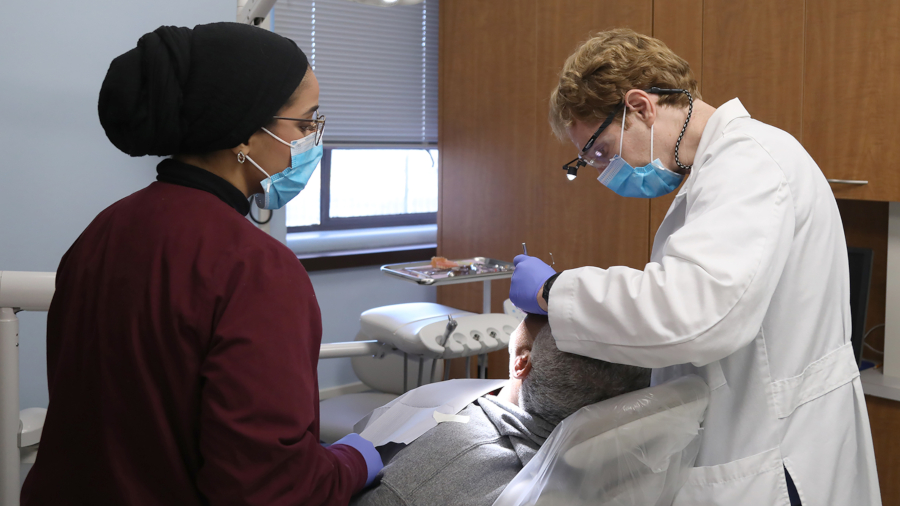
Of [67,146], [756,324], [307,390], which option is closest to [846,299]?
[756,324]

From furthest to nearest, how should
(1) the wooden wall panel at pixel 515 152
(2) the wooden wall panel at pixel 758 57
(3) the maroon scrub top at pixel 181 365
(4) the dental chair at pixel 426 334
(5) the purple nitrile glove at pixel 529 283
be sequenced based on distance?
(1) the wooden wall panel at pixel 515 152 < (2) the wooden wall panel at pixel 758 57 < (4) the dental chair at pixel 426 334 < (5) the purple nitrile glove at pixel 529 283 < (3) the maroon scrub top at pixel 181 365

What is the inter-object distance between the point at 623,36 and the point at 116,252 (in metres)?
0.93

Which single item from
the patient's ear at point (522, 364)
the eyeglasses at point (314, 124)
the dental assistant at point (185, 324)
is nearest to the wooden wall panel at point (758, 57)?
the patient's ear at point (522, 364)

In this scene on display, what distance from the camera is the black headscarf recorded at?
0.82 m

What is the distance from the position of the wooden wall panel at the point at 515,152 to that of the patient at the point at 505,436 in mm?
1475

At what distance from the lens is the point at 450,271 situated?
2.41 meters

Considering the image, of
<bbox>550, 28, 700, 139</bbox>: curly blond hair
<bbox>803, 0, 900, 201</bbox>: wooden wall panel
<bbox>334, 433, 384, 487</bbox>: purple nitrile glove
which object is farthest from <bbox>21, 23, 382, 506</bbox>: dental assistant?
<bbox>803, 0, 900, 201</bbox>: wooden wall panel

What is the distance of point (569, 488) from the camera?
1.06 metres

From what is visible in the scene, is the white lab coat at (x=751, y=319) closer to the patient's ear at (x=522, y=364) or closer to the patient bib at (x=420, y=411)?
the patient's ear at (x=522, y=364)

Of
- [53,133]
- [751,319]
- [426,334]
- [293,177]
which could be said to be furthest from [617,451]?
[53,133]

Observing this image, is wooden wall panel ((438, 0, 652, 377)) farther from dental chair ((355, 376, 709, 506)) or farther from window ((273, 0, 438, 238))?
dental chair ((355, 376, 709, 506))

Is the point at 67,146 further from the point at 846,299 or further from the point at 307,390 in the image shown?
the point at 846,299

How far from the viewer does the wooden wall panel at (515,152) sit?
272cm

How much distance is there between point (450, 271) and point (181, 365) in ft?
5.43
